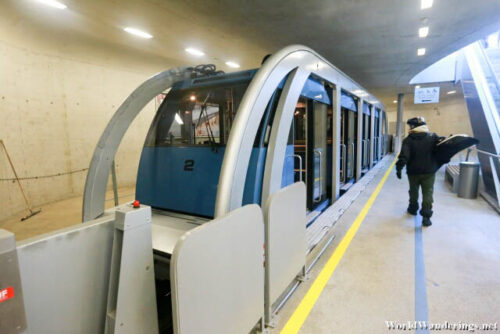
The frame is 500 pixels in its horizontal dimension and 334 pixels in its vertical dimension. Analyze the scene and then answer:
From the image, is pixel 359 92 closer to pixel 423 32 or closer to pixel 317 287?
pixel 423 32

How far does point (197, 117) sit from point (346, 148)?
14.5 feet

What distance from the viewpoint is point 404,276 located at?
2.66 m

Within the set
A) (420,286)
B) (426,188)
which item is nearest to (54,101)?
(420,286)

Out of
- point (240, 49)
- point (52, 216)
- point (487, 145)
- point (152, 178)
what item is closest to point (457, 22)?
point (487, 145)

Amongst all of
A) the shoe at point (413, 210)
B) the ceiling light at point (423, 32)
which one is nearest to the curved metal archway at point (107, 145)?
the shoe at point (413, 210)

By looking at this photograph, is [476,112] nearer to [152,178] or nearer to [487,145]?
[487,145]

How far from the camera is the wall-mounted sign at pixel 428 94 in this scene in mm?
12539

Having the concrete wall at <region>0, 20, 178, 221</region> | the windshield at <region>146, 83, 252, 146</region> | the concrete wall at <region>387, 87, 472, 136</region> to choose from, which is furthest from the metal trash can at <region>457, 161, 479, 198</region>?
the concrete wall at <region>387, 87, 472, 136</region>

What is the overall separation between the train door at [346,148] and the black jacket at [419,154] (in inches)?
63.3

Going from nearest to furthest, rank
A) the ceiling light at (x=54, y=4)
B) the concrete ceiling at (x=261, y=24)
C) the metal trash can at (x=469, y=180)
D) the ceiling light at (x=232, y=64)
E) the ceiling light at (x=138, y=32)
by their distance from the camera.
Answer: the ceiling light at (x=54, y=4) → the concrete ceiling at (x=261, y=24) → the ceiling light at (x=138, y=32) → the metal trash can at (x=469, y=180) → the ceiling light at (x=232, y=64)

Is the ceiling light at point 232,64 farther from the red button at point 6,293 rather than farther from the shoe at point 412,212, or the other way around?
the red button at point 6,293

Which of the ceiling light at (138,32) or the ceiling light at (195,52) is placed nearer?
the ceiling light at (138,32)

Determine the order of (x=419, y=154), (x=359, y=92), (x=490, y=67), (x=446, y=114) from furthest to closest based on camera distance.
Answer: (x=446, y=114) < (x=490, y=67) < (x=359, y=92) < (x=419, y=154)

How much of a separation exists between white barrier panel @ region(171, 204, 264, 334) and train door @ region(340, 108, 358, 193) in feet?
14.9
